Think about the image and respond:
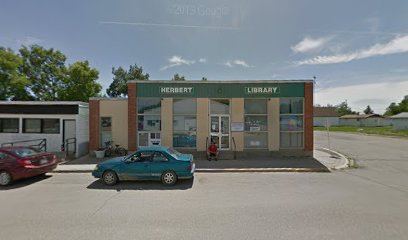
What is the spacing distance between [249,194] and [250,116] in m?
7.10

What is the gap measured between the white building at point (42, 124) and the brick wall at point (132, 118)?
346 centimetres

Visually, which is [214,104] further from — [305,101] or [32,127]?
[32,127]

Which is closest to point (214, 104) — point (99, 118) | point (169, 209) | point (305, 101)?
point (305, 101)

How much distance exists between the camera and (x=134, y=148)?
13078mm

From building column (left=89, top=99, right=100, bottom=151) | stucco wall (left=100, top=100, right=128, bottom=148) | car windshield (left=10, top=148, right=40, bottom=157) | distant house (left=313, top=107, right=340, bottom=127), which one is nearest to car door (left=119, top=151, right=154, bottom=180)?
car windshield (left=10, top=148, right=40, bottom=157)

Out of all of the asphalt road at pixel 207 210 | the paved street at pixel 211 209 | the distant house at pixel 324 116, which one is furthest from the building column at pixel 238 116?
the distant house at pixel 324 116

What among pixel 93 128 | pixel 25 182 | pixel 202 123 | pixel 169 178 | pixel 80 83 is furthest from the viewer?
pixel 80 83

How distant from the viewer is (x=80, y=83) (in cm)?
2958

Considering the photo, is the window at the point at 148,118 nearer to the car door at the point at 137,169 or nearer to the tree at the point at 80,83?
the car door at the point at 137,169

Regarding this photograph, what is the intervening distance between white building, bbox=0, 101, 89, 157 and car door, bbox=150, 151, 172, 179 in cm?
818

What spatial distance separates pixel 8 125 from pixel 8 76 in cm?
1328

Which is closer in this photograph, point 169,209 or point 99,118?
point 169,209

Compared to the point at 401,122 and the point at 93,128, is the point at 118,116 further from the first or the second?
the point at 401,122

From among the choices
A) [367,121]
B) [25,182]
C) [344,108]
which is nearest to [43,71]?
[25,182]
